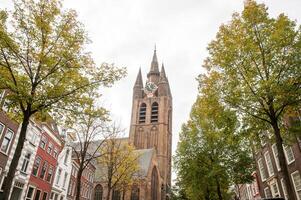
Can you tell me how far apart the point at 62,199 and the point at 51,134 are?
31.4 ft

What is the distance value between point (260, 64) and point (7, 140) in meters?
17.2

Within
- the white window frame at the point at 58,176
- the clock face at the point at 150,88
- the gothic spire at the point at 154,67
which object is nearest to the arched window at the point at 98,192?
the white window frame at the point at 58,176

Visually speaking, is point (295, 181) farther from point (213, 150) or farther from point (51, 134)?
point (51, 134)

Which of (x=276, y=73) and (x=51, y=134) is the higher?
(x=51, y=134)

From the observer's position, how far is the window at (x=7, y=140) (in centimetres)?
1654

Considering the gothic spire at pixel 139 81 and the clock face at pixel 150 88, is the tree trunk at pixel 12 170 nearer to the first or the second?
the clock face at pixel 150 88

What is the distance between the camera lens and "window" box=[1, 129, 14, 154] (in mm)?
16538

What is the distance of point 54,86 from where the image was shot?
10891mm

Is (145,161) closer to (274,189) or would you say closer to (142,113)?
(142,113)

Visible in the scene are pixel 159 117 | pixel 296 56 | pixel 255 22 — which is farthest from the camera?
pixel 159 117

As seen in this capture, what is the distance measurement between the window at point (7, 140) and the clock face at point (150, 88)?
5761 cm

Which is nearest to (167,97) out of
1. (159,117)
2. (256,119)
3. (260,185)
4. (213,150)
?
(159,117)

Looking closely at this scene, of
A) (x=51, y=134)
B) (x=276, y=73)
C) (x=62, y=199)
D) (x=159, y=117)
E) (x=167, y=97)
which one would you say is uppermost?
(x=167, y=97)

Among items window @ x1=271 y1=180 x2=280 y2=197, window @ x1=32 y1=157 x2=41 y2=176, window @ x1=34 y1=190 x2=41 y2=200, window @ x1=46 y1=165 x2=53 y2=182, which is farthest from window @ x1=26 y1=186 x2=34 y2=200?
window @ x1=271 y1=180 x2=280 y2=197
